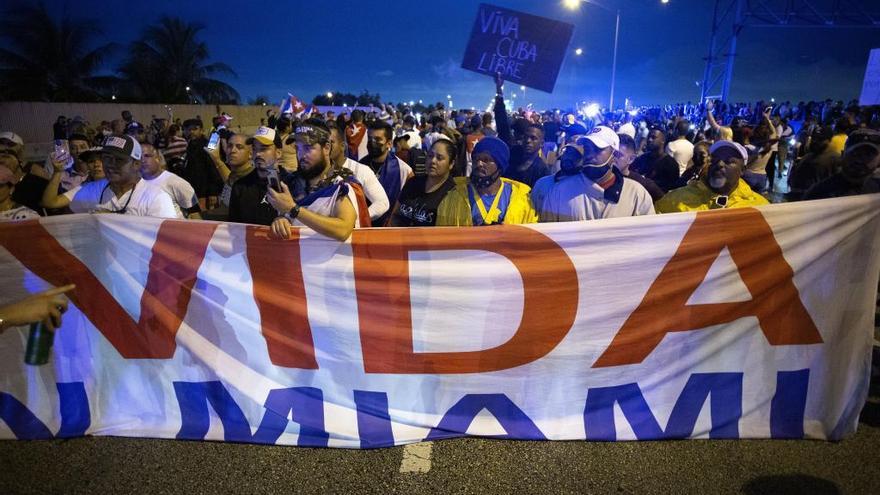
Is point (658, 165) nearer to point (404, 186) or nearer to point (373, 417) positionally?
point (404, 186)

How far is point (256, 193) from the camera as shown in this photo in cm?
443

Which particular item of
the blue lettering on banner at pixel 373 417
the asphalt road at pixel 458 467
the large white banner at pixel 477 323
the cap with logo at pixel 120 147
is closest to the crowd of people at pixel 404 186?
the cap with logo at pixel 120 147

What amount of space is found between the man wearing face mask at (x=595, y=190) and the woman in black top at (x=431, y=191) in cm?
88

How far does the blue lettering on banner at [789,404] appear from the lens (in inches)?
131

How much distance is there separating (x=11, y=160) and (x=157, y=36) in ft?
134

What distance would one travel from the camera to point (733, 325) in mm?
3285

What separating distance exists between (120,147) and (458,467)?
3147 mm

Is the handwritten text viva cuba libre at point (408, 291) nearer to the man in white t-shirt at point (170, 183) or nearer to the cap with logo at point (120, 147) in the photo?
the cap with logo at point (120, 147)

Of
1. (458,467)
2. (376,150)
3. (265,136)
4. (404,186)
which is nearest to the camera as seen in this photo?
(458,467)

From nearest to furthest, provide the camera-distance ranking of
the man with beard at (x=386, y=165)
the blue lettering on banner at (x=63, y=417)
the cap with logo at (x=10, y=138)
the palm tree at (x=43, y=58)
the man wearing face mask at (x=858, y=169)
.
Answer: the blue lettering on banner at (x=63, y=417) → the man wearing face mask at (x=858, y=169) → the cap with logo at (x=10, y=138) → the man with beard at (x=386, y=165) → the palm tree at (x=43, y=58)

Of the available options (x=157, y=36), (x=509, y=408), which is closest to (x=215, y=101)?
(x=157, y=36)

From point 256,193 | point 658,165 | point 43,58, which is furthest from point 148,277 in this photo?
point 43,58

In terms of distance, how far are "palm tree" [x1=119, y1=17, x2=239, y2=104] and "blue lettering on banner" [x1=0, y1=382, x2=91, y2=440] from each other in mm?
38151

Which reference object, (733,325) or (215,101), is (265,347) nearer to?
(733,325)
